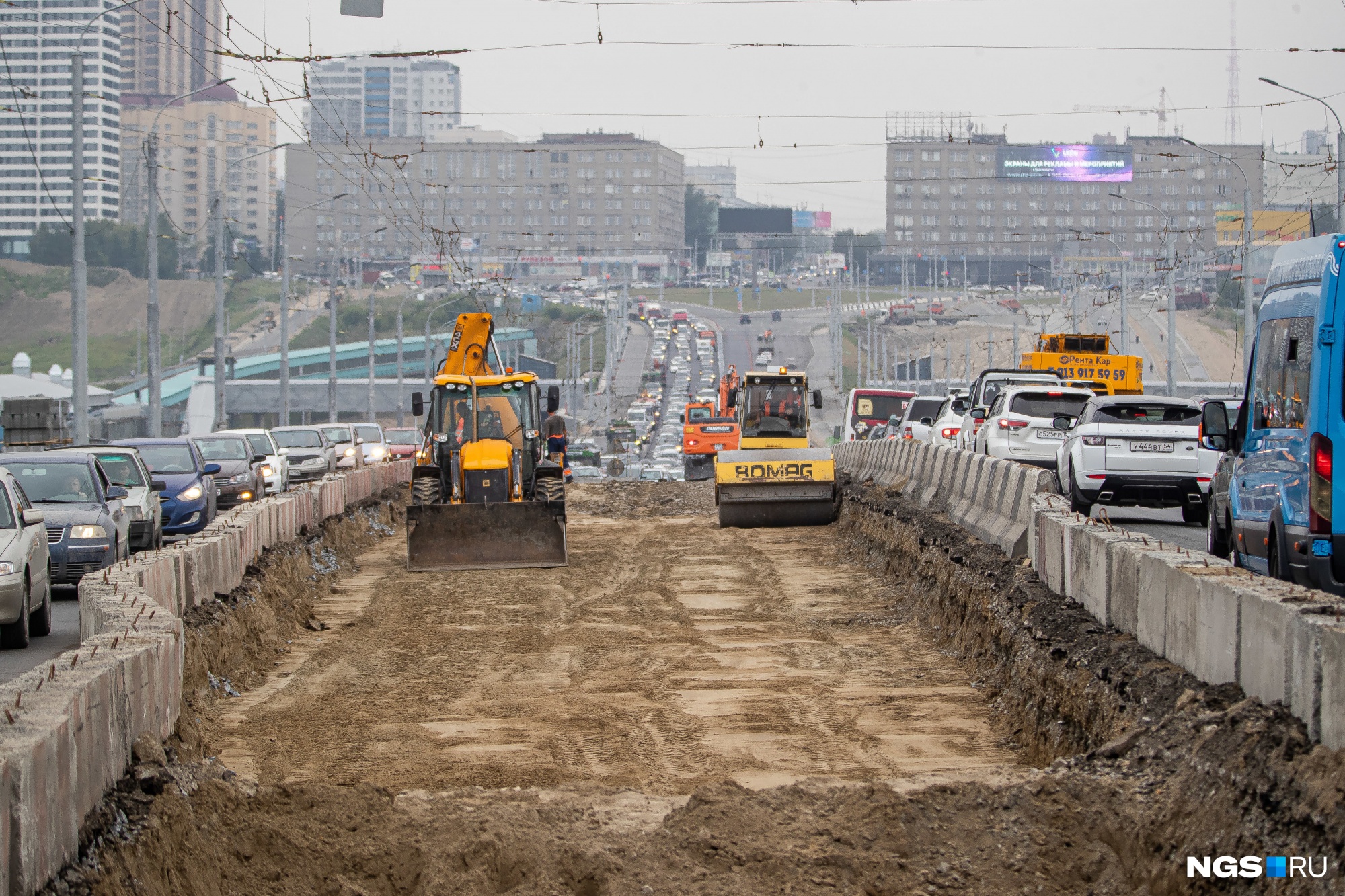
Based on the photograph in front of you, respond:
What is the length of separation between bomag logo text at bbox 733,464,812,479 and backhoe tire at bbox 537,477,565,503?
5.17 meters

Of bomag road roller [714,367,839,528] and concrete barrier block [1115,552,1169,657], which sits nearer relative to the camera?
concrete barrier block [1115,552,1169,657]

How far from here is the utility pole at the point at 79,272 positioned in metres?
25.6

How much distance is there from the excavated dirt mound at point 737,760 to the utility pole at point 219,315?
2306 cm

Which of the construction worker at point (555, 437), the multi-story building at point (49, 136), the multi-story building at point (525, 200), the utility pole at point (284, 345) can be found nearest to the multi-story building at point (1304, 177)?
the construction worker at point (555, 437)

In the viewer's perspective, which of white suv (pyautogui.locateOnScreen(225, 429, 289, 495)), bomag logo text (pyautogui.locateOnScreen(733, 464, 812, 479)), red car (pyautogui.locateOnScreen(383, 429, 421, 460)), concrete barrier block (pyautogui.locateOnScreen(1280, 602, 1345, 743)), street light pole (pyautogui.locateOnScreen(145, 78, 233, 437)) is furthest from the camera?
red car (pyautogui.locateOnScreen(383, 429, 421, 460))

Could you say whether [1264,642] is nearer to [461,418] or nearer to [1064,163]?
[461,418]

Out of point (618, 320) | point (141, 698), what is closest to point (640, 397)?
point (618, 320)

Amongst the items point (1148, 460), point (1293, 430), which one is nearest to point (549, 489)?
point (1148, 460)

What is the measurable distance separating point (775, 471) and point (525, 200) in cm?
12138

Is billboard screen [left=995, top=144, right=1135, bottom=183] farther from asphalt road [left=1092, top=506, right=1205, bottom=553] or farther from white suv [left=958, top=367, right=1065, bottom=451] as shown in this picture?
asphalt road [left=1092, top=506, right=1205, bottom=553]

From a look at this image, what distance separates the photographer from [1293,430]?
418 inches

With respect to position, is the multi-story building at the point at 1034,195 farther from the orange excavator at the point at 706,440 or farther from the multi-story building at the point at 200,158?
the orange excavator at the point at 706,440

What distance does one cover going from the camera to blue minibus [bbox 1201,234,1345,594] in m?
9.85

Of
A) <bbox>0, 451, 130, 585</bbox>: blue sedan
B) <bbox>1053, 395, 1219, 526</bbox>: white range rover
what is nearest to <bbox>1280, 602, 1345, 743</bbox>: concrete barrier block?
<bbox>0, 451, 130, 585</bbox>: blue sedan
